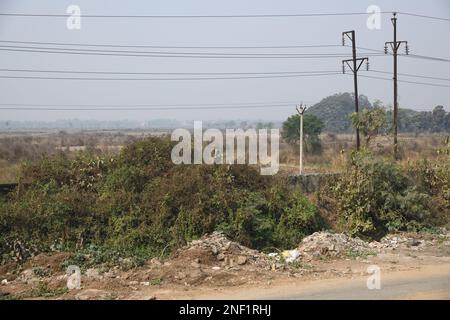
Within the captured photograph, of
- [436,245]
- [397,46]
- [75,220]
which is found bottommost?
[436,245]

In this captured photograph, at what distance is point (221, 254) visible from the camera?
938cm

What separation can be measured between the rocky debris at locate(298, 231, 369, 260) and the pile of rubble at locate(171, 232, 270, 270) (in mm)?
1166

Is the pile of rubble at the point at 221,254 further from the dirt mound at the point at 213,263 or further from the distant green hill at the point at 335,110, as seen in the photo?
the distant green hill at the point at 335,110

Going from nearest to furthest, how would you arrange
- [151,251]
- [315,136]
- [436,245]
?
[151,251]
[436,245]
[315,136]

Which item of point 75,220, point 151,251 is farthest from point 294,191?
point 75,220

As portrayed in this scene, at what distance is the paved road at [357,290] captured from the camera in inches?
288

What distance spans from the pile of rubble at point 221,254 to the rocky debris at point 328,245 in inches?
45.9

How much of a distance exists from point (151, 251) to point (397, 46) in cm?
2012

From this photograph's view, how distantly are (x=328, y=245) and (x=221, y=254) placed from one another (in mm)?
2588

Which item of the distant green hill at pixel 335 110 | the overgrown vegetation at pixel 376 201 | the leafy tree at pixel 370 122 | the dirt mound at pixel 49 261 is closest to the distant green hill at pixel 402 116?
the distant green hill at pixel 335 110

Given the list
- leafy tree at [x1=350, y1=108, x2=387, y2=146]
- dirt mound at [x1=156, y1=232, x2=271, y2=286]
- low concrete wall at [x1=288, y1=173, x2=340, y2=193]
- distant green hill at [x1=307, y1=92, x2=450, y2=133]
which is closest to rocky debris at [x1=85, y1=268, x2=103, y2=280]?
dirt mound at [x1=156, y1=232, x2=271, y2=286]

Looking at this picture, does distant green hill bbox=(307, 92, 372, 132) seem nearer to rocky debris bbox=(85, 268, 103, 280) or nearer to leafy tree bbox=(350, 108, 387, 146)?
leafy tree bbox=(350, 108, 387, 146)
